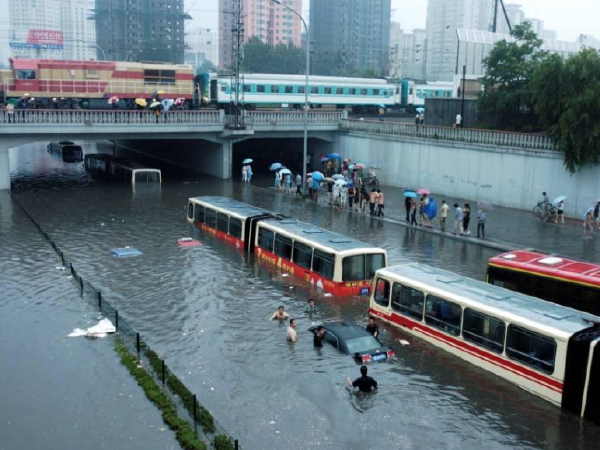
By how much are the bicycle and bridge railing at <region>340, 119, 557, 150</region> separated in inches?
139

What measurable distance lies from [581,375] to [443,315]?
404cm

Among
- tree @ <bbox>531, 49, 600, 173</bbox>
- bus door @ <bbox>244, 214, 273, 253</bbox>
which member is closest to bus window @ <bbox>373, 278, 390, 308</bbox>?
bus door @ <bbox>244, 214, 273, 253</bbox>

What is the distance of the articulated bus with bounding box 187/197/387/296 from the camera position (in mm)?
22203

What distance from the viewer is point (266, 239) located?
26.8m

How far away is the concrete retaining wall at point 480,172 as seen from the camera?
37031 millimetres

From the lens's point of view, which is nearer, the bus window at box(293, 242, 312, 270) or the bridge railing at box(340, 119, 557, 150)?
the bus window at box(293, 242, 312, 270)

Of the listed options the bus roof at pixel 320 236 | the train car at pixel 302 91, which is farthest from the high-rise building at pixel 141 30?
the bus roof at pixel 320 236

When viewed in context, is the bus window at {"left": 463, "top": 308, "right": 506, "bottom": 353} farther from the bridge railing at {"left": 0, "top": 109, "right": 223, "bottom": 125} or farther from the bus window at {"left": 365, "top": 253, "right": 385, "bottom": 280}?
the bridge railing at {"left": 0, "top": 109, "right": 223, "bottom": 125}

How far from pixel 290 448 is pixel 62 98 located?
47.6 m

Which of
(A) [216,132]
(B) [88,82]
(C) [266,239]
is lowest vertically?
(C) [266,239]

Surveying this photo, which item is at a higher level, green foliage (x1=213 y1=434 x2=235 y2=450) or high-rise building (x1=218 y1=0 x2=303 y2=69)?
high-rise building (x1=218 y1=0 x2=303 y2=69)

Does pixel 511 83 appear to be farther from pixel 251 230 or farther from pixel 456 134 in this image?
pixel 251 230

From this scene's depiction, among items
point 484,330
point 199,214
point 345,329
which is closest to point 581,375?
point 484,330

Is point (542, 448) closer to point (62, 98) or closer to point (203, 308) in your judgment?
point (203, 308)
